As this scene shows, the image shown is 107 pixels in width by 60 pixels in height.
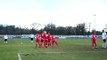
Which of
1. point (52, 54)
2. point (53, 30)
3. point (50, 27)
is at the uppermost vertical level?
point (50, 27)

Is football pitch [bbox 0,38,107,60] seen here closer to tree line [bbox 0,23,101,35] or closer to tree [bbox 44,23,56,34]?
tree line [bbox 0,23,101,35]

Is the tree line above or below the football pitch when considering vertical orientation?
above

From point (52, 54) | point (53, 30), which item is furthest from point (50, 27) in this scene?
point (52, 54)

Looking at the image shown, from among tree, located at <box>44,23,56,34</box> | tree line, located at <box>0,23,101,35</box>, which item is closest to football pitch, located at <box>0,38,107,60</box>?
tree line, located at <box>0,23,101,35</box>

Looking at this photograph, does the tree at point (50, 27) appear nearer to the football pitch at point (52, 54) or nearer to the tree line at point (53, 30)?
the tree line at point (53, 30)

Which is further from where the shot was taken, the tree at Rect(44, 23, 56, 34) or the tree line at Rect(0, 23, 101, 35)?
the tree at Rect(44, 23, 56, 34)

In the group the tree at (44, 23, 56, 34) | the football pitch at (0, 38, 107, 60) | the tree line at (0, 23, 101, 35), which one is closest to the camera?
the football pitch at (0, 38, 107, 60)

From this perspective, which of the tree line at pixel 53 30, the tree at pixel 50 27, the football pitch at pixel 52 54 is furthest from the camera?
the tree at pixel 50 27

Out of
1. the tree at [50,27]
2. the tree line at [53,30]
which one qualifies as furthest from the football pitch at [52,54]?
the tree at [50,27]

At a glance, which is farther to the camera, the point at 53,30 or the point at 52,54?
the point at 53,30

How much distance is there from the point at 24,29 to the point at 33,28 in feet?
15.2

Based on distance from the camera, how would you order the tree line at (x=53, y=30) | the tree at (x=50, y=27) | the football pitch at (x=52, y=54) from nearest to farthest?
the football pitch at (x=52, y=54) → the tree line at (x=53, y=30) → the tree at (x=50, y=27)

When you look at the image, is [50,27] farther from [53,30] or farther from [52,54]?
[52,54]

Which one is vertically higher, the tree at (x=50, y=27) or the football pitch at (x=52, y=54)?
the tree at (x=50, y=27)
